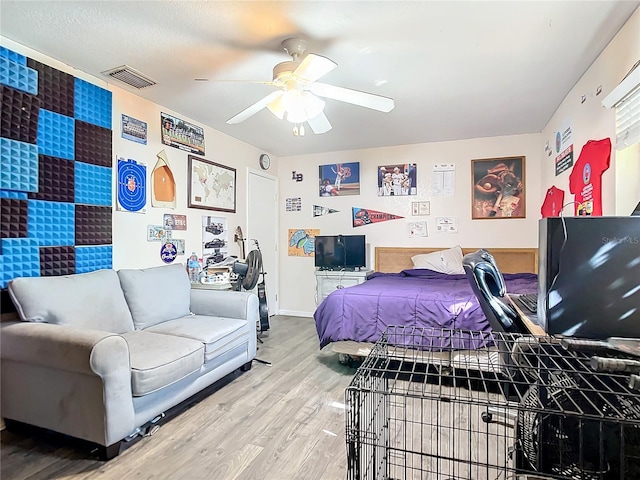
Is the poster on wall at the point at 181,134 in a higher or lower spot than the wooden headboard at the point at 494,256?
higher

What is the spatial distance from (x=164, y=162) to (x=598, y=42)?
353cm

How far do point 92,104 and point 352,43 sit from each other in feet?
6.78

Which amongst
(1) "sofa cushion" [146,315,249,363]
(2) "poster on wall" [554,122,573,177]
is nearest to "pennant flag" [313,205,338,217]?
(1) "sofa cushion" [146,315,249,363]

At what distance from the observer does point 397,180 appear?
16.0 ft

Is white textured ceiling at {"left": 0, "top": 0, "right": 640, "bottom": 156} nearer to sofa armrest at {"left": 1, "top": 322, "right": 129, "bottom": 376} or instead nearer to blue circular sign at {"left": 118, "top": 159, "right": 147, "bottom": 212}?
blue circular sign at {"left": 118, "top": 159, "right": 147, "bottom": 212}

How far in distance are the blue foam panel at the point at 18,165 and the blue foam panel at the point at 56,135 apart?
0.29 ft

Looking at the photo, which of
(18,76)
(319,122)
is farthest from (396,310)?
(18,76)

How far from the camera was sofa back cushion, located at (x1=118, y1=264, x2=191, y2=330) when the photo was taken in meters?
2.74

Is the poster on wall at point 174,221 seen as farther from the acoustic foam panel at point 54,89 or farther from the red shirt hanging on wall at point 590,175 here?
the red shirt hanging on wall at point 590,175

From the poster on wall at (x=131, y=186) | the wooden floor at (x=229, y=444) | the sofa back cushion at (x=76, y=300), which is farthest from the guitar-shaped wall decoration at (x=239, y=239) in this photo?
the wooden floor at (x=229, y=444)

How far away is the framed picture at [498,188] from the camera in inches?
172

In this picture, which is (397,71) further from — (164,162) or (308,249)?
(308,249)

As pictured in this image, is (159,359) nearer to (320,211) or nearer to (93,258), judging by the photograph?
(93,258)

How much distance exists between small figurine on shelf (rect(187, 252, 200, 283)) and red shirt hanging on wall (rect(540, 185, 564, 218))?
353 cm
